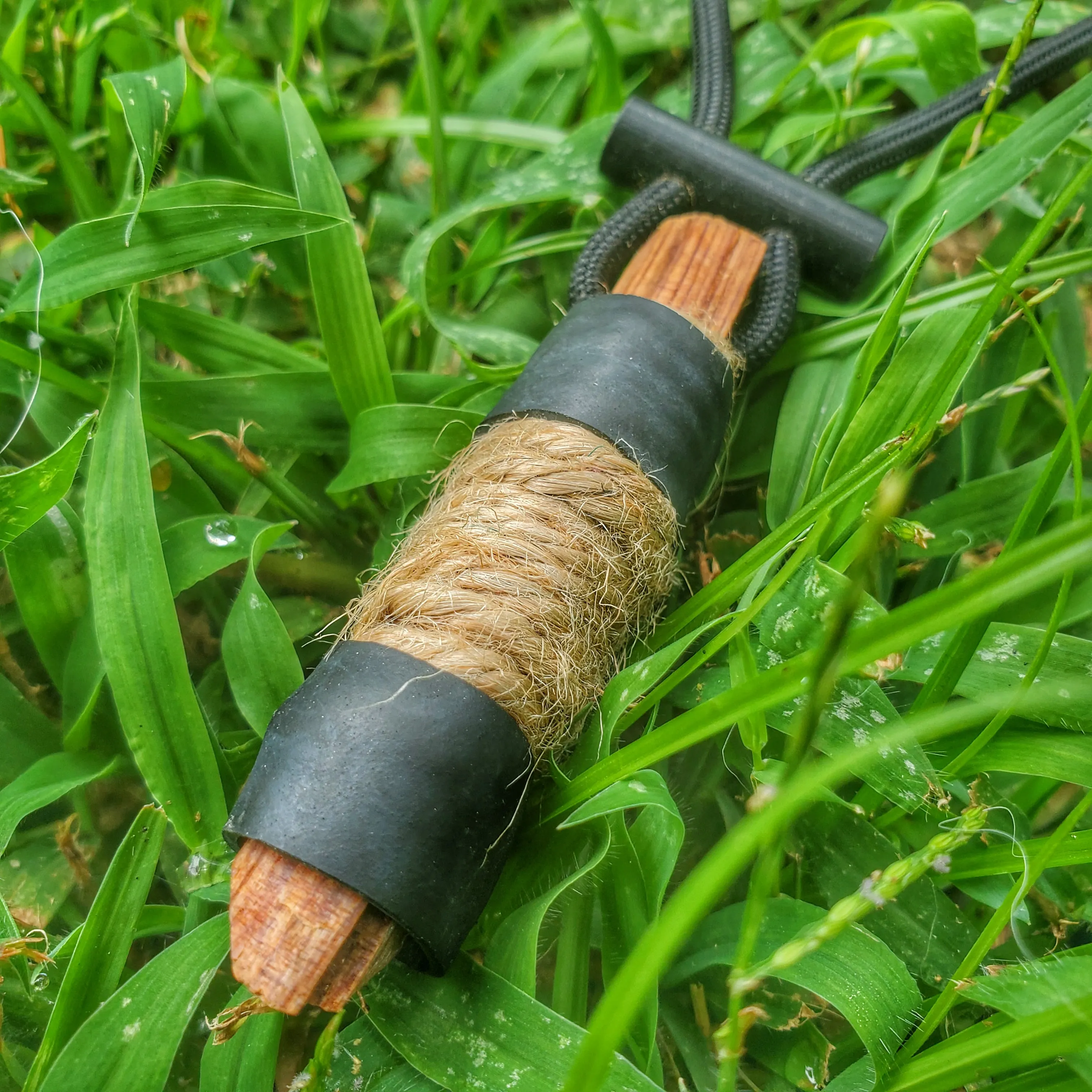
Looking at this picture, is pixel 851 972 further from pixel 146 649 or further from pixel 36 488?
pixel 36 488

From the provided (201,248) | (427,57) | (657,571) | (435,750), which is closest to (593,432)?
(657,571)

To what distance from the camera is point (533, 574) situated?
2.53ft

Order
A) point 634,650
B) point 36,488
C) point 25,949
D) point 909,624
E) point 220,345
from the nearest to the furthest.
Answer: point 909,624 < point 25,949 < point 36,488 < point 634,650 < point 220,345

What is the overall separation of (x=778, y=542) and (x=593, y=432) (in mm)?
201

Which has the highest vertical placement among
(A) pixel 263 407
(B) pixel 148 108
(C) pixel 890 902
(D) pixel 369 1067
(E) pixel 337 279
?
(B) pixel 148 108

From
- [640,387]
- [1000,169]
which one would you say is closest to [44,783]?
[640,387]

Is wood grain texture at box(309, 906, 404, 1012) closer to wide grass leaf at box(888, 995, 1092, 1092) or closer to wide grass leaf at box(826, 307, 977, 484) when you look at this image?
wide grass leaf at box(888, 995, 1092, 1092)

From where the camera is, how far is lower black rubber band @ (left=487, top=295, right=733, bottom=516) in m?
0.83

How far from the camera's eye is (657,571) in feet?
2.84

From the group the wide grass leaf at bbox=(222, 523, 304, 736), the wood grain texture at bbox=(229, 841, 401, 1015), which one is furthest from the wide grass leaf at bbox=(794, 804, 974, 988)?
the wide grass leaf at bbox=(222, 523, 304, 736)

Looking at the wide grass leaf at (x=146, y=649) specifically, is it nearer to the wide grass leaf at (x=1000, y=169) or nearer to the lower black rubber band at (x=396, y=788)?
A: the lower black rubber band at (x=396, y=788)

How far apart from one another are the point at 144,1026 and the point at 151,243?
0.75 meters

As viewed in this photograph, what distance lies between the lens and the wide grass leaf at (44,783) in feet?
2.53

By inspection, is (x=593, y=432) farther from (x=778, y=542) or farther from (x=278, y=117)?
(x=278, y=117)
